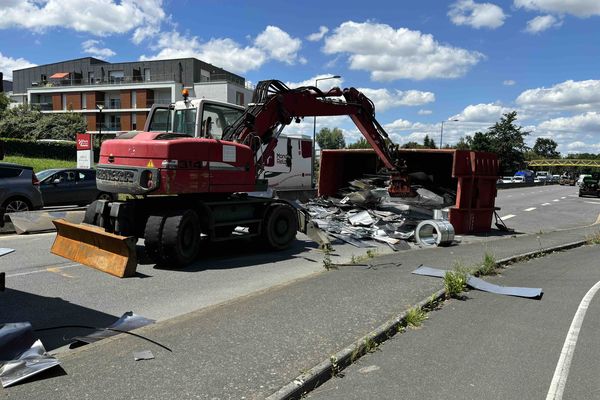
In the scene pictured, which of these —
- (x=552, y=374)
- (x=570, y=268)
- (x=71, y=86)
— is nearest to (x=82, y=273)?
(x=552, y=374)

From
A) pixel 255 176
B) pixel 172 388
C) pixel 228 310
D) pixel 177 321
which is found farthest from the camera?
pixel 255 176

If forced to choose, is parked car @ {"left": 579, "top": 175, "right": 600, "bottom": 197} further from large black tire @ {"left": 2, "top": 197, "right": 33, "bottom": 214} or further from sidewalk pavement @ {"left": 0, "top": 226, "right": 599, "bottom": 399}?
large black tire @ {"left": 2, "top": 197, "right": 33, "bottom": 214}

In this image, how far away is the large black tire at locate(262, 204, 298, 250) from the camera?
11.1 metres

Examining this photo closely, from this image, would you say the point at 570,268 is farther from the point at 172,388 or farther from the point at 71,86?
the point at 71,86

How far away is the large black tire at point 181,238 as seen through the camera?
8773 mm

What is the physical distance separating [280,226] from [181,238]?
290 cm

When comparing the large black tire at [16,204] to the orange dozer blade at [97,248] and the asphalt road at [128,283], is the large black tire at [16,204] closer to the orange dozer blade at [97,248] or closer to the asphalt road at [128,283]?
the asphalt road at [128,283]

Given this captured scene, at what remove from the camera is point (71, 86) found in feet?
267

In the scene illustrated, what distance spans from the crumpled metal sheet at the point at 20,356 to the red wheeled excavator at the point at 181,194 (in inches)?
135

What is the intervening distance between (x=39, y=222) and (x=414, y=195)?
10.8 meters

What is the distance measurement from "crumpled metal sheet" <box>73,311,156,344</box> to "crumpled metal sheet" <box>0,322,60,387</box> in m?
0.45

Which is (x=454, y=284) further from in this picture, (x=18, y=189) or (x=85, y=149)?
(x=85, y=149)

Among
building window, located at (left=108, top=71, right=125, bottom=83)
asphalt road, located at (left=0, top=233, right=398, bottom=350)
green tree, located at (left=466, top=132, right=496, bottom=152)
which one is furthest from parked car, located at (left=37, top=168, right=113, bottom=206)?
green tree, located at (left=466, top=132, right=496, bottom=152)

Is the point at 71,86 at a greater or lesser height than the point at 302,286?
greater
